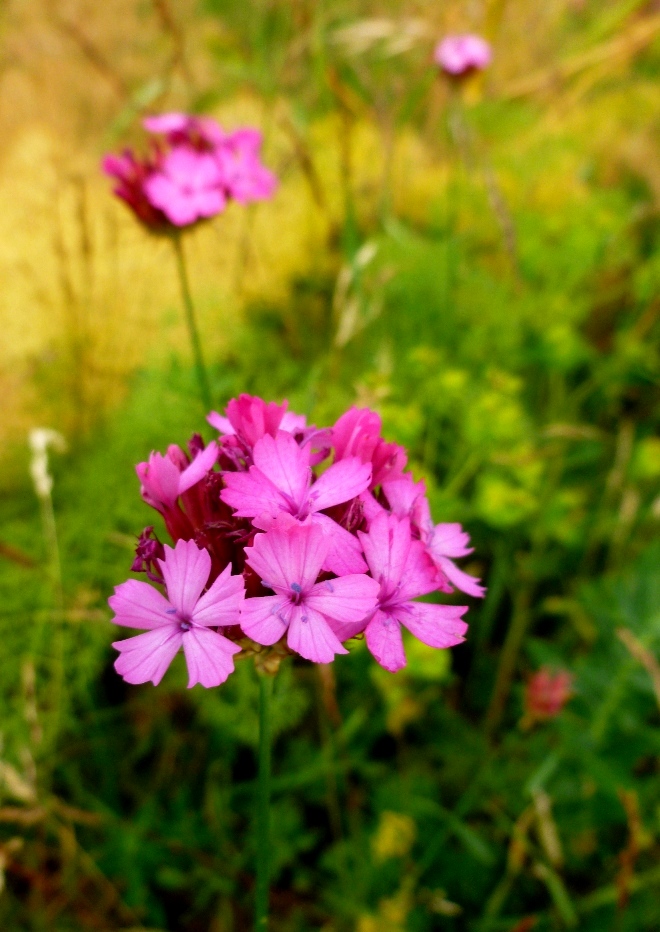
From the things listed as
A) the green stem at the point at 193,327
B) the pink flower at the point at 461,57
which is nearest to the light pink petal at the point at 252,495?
the green stem at the point at 193,327

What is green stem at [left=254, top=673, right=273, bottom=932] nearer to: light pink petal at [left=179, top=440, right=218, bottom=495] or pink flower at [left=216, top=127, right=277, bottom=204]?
light pink petal at [left=179, top=440, right=218, bottom=495]

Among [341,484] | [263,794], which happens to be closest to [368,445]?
[341,484]

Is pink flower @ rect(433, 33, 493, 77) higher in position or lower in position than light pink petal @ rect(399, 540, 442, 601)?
higher

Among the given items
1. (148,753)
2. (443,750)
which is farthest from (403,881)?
(148,753)

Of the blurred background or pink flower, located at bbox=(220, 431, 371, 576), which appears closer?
pink flower, located at bbox=(220, 431, 371, 576)

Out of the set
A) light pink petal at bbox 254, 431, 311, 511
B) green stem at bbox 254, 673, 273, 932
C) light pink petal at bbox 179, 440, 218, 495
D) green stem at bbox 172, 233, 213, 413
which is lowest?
green stem at bbox 254, 673, 273, 932

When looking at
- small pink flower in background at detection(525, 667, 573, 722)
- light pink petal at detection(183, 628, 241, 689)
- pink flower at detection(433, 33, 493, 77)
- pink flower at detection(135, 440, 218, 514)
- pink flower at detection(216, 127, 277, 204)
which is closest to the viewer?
light pink petal at detection(183, 628, 241, 689)

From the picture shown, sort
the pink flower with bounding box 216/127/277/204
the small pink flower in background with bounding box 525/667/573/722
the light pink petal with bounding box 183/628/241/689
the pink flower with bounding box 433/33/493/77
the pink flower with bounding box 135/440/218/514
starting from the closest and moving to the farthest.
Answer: the light pink petal with bounding box 183/628/241/689 < the pink flower with bounding box 135/440/218/514 < the small pink flower in background with bounding box 525/667/573/722 < the pink flower with bounding box 216/127/277/204 < the pink flower with bounding box 433/33/493/77

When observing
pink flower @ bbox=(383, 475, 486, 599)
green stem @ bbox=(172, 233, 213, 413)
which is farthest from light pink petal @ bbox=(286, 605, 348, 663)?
green stem @ bbox=(172, 233, 213, 413)
